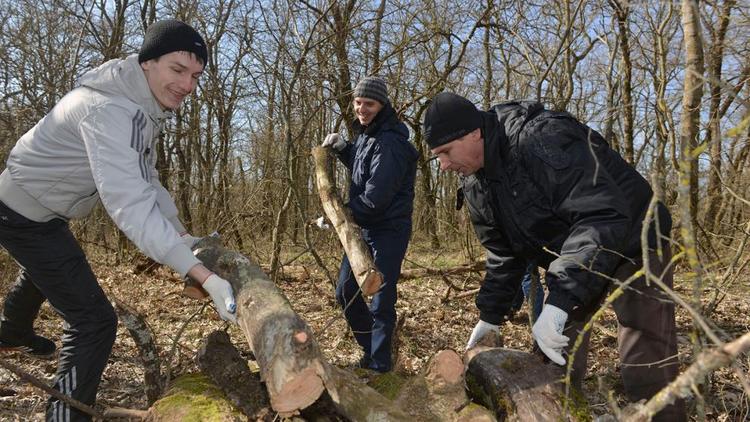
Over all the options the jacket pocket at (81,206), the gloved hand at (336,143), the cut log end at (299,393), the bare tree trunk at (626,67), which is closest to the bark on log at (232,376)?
the cut log end at (299,393)

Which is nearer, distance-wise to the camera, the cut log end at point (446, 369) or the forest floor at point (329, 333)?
the cut log end at point (446, 369)

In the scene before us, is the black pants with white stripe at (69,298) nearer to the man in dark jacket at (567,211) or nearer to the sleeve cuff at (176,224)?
the sleeve cuff at (176,224)

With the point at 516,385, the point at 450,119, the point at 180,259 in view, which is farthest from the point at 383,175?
the point at 516,385

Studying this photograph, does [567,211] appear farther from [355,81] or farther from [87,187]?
[355,81]

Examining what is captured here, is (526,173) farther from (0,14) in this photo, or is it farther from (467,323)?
(0,14)

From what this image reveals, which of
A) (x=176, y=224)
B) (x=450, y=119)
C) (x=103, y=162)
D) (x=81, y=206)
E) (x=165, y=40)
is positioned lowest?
(x=176, y=224)

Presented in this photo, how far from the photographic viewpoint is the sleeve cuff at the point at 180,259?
7.50 ft

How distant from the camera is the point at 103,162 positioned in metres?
2.24

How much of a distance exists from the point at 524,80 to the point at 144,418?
11.1m

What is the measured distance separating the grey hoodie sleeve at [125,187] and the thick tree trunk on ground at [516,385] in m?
1.45

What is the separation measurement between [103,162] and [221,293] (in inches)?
30.3

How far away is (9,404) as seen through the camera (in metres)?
→ 3.12

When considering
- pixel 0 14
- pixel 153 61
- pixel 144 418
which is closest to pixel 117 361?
pixel 144 418

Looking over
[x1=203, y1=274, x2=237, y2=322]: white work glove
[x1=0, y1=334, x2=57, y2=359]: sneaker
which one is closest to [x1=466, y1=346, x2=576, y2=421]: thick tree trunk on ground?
[x1=203, y1=274, x2=237, y2=322]: white work glove
